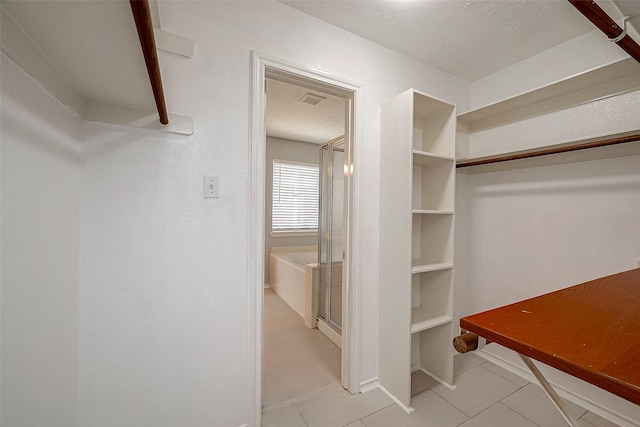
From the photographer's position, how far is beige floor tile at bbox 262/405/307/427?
1438mm

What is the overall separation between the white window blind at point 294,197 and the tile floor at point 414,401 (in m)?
2.41

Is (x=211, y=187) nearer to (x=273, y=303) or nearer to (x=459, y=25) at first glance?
(x=459, y=25)

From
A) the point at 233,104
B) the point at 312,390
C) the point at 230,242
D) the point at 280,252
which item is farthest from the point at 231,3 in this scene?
the point at 280,252

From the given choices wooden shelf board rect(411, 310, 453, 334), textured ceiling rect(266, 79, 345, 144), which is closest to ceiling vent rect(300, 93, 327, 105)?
textured ceiling rect(266, 79, 345, 144)

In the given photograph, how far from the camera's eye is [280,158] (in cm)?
420

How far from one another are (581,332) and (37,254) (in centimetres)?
148

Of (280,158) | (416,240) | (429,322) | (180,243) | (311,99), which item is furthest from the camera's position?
(280,158)

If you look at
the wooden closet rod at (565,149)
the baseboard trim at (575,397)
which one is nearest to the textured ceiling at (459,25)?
the wooden closet rod at (565,149)

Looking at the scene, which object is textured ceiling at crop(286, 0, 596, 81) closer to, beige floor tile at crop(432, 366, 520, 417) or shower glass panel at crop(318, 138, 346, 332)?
shower glass panel at crop(318, 138, 346, 332)

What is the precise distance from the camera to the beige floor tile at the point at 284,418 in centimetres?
144

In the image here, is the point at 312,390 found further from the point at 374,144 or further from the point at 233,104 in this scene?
the point at 233,104

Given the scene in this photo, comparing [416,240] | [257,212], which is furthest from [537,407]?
[257,212]

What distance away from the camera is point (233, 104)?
4.34 ft

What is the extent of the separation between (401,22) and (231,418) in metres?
2.51
